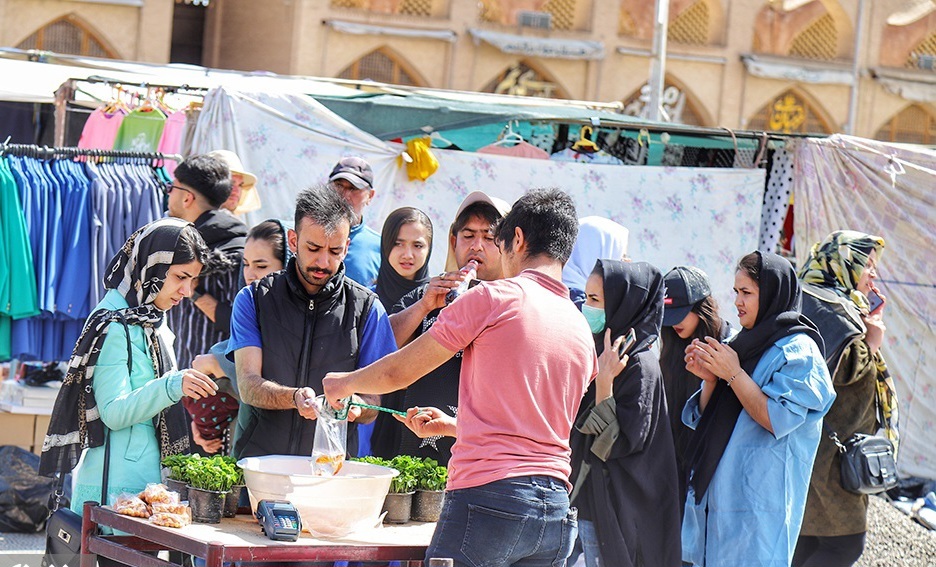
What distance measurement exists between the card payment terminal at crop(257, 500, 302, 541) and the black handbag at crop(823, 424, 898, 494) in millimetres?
2713

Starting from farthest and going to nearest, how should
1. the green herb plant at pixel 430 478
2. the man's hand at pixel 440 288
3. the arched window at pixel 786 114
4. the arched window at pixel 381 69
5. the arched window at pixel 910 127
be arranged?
the arched window at pixel 910 127, the arched window at pixel 786 114, the arched window at pixel 381 69, the man's hand at pixel 440 288, the green herb plant at pixel 430 478

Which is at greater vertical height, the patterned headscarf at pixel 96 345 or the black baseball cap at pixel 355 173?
the black baseball cap at pixel 355 173

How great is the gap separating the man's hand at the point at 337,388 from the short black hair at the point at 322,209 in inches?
24.7

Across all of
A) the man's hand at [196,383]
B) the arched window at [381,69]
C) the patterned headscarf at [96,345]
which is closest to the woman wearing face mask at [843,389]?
the man's hand at [196,383]

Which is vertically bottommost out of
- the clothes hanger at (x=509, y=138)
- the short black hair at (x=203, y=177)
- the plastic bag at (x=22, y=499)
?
the plastic bag at (x=22, y=499)

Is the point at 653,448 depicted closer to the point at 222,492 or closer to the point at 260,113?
the point at 222,492

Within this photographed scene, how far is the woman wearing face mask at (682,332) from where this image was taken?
491 cm

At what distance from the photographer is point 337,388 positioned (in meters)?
3.38

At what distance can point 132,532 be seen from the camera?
3277 mm

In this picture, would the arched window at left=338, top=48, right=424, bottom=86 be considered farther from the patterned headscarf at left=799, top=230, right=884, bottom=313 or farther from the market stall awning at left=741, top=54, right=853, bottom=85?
the patterned headscarf at left=799, top=230, right=884, bottom=313

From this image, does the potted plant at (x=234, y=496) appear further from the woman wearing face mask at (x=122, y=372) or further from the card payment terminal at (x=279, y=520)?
the woman wearing face mask at (x=122, y=372)

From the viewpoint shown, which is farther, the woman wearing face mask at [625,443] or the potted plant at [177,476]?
the woman wearing face mask at [625,443]

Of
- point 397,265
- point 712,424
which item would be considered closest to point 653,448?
point 712,424

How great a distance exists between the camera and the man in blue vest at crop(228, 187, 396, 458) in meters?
3.90
